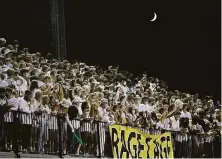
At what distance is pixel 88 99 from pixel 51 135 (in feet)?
6.85

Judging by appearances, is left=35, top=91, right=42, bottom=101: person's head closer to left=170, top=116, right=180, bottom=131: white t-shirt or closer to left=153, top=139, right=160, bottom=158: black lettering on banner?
left=153, top=139, right=160, bottom=158: black lettering on banner

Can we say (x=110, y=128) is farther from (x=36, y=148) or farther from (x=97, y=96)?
(x=36, y=148)

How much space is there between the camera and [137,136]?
60.4 ft

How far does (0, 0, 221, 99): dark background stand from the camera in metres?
32.7

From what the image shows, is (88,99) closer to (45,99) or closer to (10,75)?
(45,99)

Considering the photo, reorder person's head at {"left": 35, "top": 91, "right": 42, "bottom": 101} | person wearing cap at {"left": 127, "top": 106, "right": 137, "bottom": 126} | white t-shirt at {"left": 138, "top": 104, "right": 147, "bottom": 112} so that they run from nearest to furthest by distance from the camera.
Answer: person's head at {"left": 35, "top": 91, "right": 42, "bottom": 101} < person wearing cap at {"left": 127, "top": 106, "right": 137, "bottom": 126} < white t-shirt at {"left": 138, "top": 104, "right": 147, "bottom": 112}

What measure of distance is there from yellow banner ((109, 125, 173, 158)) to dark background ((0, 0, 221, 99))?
1264 centimetres

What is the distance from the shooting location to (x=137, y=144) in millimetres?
18422

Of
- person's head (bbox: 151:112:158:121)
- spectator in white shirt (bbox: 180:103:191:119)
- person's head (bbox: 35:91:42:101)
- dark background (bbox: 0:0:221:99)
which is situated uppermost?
dark background (bbox: 0:0:221:99)

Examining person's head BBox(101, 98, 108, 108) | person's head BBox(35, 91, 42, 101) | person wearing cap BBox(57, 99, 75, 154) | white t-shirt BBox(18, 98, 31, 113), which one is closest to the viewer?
white t-shirt BBox(18, 98, 31, 113)

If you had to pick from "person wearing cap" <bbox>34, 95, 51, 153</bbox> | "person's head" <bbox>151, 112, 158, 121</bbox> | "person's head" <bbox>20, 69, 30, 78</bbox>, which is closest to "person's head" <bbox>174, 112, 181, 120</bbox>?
"person's head" <bbox>151, 112, 158, 121</bbox>

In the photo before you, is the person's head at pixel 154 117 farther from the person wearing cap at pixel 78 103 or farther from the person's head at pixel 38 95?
the person's head at pixel 38 95

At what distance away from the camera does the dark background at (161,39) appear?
3266cm

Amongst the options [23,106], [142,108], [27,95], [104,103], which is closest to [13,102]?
[23,106]
